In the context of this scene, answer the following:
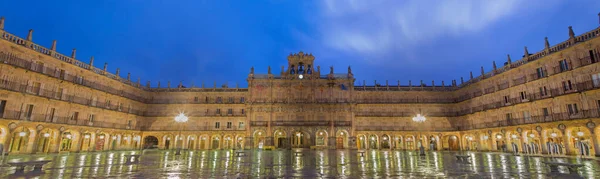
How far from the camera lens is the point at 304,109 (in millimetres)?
52656

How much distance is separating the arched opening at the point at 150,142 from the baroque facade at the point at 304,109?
188 millimetres

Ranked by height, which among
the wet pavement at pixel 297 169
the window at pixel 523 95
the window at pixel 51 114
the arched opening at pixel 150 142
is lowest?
the wet pavement at pixel 297 169

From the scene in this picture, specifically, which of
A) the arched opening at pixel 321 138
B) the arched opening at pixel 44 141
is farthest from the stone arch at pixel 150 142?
the arched opening at pixel 321 138

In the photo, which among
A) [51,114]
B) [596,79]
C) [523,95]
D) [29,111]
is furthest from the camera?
[523,95]

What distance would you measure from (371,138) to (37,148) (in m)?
47.3

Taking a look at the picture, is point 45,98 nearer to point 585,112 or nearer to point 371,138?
point 371,138

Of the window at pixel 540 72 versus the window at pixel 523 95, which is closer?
the window at pixel 540 72

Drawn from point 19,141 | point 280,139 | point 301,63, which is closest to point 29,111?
point 19,141

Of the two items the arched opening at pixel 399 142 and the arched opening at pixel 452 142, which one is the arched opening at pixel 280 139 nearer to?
the arched opening at pixel 399 142

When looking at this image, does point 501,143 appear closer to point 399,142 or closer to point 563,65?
point 563,65

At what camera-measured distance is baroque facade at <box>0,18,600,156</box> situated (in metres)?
30.7

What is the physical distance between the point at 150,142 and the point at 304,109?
96.3 feet

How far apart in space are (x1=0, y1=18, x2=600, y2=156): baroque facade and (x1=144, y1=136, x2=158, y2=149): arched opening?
7.4 inches

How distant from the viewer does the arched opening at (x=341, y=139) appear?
5208cm
